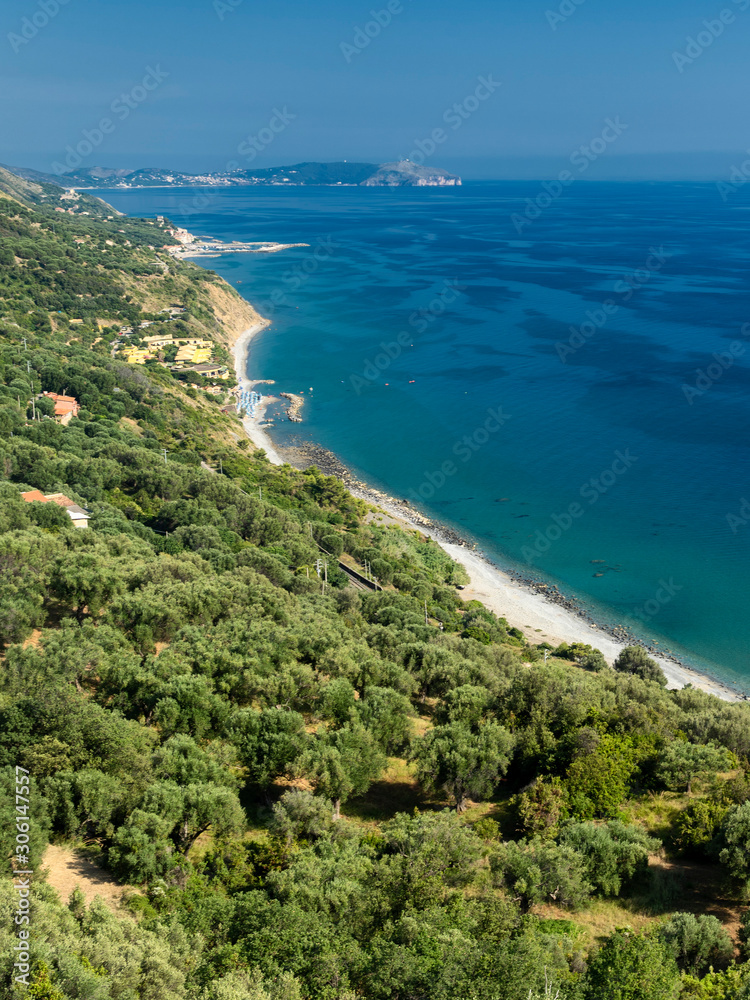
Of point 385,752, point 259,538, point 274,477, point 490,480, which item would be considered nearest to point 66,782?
point 385,752

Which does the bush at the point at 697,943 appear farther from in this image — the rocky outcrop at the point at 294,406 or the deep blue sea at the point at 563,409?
the rocky outcrop at the point at 294,406

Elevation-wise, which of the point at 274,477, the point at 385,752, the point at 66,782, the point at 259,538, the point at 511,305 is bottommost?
the point at 66,782

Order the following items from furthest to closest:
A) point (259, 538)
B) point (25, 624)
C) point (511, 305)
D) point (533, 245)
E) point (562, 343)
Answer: point (533, 245), point (511, 305), point (562, 343), point (259, 538), point (25, 624)

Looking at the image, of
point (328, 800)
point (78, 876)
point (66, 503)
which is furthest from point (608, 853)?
point (66, 503)

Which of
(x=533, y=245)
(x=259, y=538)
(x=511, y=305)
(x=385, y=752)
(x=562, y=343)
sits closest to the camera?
(x=385, y=752)

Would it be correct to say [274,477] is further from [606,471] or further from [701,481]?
[701,481]

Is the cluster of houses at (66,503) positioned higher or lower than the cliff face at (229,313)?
lower

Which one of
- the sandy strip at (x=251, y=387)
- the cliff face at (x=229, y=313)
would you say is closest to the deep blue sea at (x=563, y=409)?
the sandy strip at (x=251, y=387)

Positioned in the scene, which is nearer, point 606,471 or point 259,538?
point 259,538
